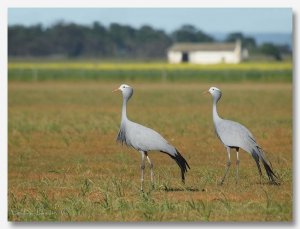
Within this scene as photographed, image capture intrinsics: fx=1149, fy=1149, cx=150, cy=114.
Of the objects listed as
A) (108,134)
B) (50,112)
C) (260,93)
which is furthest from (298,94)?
(260,93)

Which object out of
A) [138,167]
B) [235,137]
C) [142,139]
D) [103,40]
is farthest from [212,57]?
[142,139]

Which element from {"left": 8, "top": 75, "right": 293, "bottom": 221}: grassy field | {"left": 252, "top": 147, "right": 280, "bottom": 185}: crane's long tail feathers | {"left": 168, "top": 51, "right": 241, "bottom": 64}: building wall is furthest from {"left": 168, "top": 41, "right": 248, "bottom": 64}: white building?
{"left": 252, "top": 147, "right": 280, "bottom": 185}: crane's long tail feathers

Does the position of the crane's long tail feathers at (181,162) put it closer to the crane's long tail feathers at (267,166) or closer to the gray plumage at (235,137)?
the gray plumage at (235,137)

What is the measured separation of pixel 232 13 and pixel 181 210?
225cm

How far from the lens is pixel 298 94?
1166 cm

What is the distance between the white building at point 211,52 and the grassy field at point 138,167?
32.2 inches

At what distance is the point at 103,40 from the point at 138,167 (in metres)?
2.89

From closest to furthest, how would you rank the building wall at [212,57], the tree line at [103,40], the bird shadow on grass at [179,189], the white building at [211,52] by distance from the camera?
the bird shadow on grass at [179,189] → the tree line at [103,40] → the white building at [211,52] → the building wall at [212,57]

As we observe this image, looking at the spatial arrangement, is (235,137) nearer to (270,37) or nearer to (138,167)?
(270,37)

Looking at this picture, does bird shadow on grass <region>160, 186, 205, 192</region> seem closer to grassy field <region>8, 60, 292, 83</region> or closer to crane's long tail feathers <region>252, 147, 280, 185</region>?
crane's long tail feathers <region>252, 147, 280, 185</region>

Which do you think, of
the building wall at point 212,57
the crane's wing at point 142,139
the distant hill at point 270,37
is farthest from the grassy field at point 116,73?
the crane's wing at point 142,139

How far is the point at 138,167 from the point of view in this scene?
13352mm

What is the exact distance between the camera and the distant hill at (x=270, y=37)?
39.5ft
